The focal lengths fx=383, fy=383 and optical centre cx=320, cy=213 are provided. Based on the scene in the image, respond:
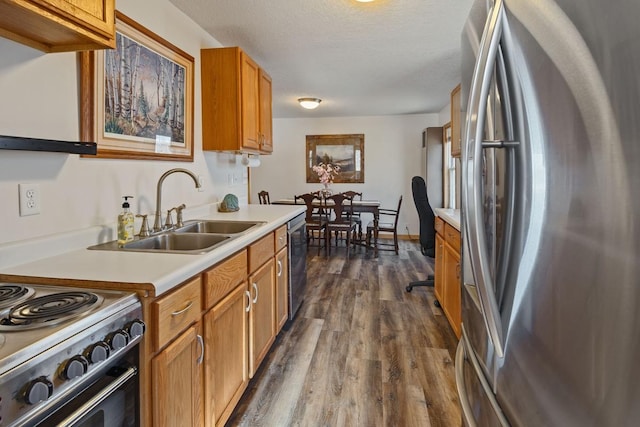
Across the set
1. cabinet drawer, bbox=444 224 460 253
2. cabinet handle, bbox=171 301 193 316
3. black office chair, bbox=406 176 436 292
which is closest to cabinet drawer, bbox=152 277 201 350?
cabinet handle, bbox=171 301 193 316

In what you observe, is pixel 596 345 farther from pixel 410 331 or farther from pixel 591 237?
pixel 410 331

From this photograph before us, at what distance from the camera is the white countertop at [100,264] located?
45.2 inches

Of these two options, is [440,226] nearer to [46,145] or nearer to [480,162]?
[480,162]

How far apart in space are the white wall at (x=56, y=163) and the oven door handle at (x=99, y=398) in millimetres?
707

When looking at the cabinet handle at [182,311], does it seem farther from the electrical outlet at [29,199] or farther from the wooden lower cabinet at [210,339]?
the electrical outlet at [29,199]

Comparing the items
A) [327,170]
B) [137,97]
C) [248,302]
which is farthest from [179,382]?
[327,170]

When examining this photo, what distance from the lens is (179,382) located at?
4.17 feet

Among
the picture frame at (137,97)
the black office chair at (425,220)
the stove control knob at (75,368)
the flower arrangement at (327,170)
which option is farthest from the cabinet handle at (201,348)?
the flower arrangement at (327,170)

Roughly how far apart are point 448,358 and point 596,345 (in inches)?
83.1

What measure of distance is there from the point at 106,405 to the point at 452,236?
7.46 feet

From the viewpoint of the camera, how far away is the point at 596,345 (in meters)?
0.55

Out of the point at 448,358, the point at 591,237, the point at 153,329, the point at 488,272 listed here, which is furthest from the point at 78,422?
the point at 448,358

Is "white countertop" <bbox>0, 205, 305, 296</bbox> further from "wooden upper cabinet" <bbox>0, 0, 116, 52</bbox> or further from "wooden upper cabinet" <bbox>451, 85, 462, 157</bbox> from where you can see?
"wooden upper cabinet" <bbox>451, 85, 462, 157</bbox>

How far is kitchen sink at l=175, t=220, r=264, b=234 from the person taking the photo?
7.61 ft
